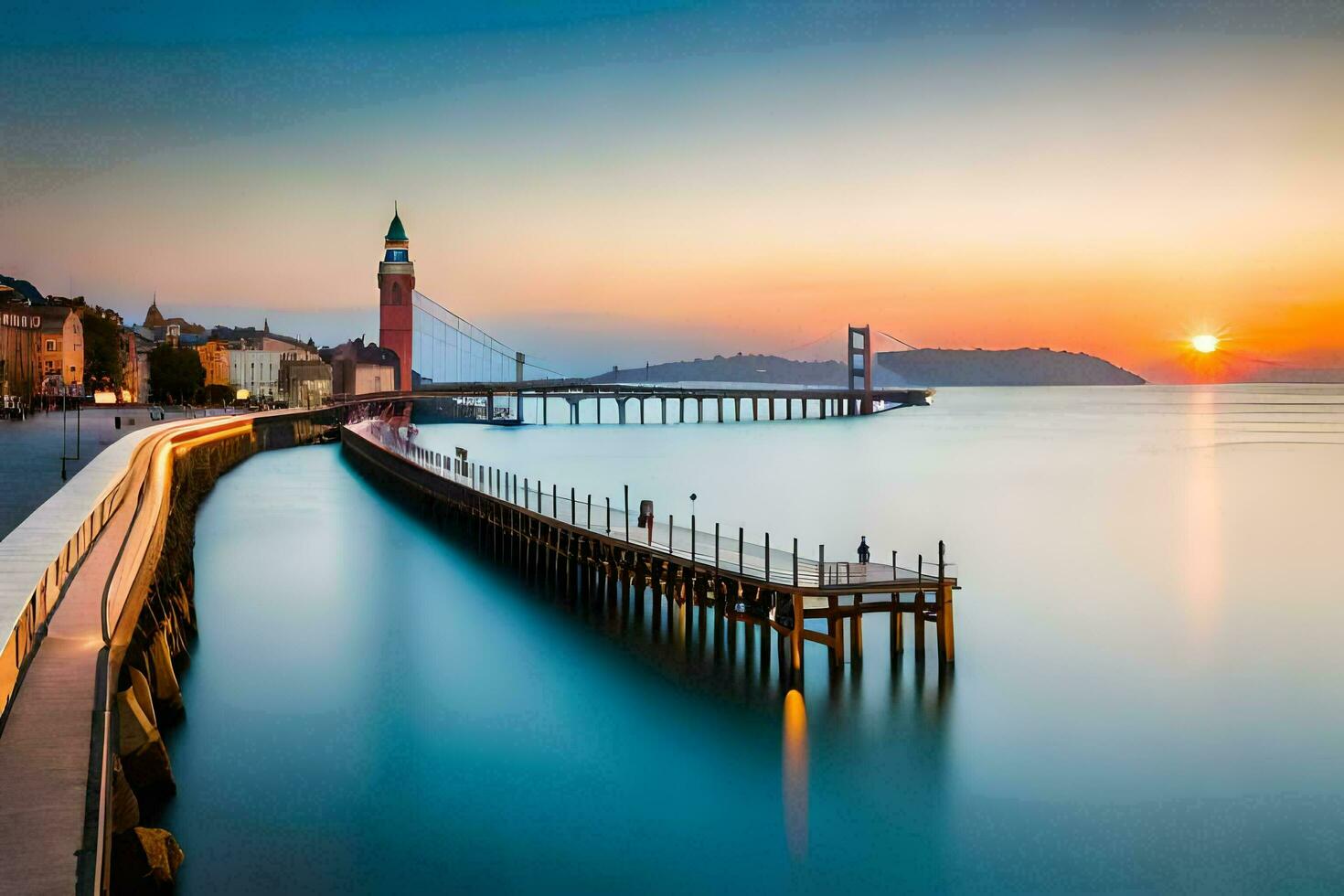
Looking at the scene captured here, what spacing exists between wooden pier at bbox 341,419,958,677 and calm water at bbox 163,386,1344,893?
2.04ft

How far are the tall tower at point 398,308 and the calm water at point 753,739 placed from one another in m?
98.0

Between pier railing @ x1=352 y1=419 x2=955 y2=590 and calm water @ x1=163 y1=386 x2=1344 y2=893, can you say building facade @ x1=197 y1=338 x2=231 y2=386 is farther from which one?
pier railing @ x1=352 y1=419 x2=955 y2=590

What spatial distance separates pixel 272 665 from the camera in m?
20.3

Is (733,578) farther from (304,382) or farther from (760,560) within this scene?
(304,382)

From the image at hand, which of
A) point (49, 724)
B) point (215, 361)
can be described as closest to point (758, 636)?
point (49, 724)

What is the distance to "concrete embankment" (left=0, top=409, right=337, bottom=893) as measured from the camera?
8.04 metres

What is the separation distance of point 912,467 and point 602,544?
1633 inches

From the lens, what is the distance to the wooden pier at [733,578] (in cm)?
1766

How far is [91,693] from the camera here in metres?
10.1

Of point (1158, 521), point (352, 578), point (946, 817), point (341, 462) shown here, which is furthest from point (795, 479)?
point (946, 817)

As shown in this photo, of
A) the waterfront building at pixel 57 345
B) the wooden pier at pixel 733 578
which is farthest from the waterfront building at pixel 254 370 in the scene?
the wooden pier at pixel 733 578

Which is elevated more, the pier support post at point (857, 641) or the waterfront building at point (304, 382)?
the waterfront building at point (304, 382)

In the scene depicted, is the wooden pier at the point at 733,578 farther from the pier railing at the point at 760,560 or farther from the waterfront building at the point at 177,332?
the waterfront building at the point at 177,332

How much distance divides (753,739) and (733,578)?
3229 mm
